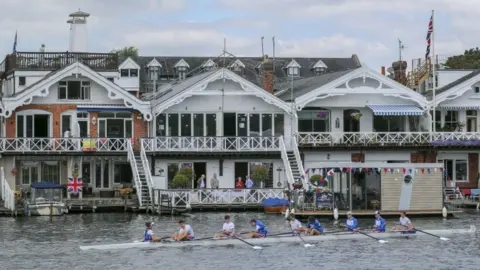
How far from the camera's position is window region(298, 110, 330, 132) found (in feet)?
245

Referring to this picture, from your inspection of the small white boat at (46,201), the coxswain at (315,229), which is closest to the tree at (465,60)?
the small white boat at (46,201)

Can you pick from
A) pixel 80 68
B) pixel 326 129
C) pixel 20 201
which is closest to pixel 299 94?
pixel 326 129

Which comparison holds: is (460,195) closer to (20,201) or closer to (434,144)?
(434,144)

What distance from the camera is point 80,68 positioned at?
68875 mm

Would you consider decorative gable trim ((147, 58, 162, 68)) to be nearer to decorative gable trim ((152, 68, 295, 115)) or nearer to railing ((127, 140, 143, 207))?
decorative gable trim ((152, 68, 295, 115))

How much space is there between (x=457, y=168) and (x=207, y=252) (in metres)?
30.3

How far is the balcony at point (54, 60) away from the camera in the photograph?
7362cm

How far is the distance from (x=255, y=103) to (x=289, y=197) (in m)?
11.8

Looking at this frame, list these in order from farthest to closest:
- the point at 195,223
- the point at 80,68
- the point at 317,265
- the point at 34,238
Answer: the point at 80,68 → the point at 195,223 → the point at 34,238 → the point at 317,265

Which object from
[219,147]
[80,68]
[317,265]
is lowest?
[317,265]

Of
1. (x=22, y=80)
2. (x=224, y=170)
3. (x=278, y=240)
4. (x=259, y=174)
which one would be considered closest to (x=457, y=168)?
(x=259, y=174)

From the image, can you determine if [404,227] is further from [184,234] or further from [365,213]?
[184,234]

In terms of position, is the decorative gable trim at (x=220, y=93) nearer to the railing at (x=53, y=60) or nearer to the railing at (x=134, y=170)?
the railing at (x=134, y=170)

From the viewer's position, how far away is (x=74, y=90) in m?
70.2
